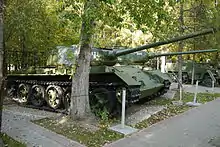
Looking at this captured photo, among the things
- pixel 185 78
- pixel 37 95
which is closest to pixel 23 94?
pixel 37 95

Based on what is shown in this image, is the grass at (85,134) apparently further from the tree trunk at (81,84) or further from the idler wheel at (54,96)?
the idler wheel at (54,96)

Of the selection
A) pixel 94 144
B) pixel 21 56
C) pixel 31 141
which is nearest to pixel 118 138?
pixel 94 144

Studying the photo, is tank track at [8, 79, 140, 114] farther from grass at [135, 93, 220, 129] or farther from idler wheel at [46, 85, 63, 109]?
grass at [135, 93, 220, 129]

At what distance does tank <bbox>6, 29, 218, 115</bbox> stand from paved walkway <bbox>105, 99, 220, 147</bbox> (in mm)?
1257

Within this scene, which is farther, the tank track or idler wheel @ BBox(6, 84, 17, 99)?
idler wheel @ BBox(6, 84, 17, 99)

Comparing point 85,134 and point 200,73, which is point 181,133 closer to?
point 85,134

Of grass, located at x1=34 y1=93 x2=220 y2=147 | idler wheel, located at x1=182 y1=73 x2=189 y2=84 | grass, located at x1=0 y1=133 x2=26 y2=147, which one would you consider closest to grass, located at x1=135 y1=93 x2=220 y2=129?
grass, located at x1=34 y1=93 x2=220 y2=147

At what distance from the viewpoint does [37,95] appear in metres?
9.28

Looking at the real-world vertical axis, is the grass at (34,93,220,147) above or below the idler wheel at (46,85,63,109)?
below

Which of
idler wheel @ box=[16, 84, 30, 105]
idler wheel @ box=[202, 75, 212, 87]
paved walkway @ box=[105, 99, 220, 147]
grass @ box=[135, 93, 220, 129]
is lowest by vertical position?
paved walkway @ box=[105, 99, 220, 147]

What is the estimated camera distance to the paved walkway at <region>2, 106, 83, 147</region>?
5328 mm

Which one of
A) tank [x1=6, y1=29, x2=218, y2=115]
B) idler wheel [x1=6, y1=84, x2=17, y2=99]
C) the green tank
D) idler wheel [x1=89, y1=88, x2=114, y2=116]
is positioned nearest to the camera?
Result: tank [x1=6, y1=29, x2=218, y2=115]

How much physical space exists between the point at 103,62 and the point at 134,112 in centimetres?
194

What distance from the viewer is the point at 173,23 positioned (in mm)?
6410
